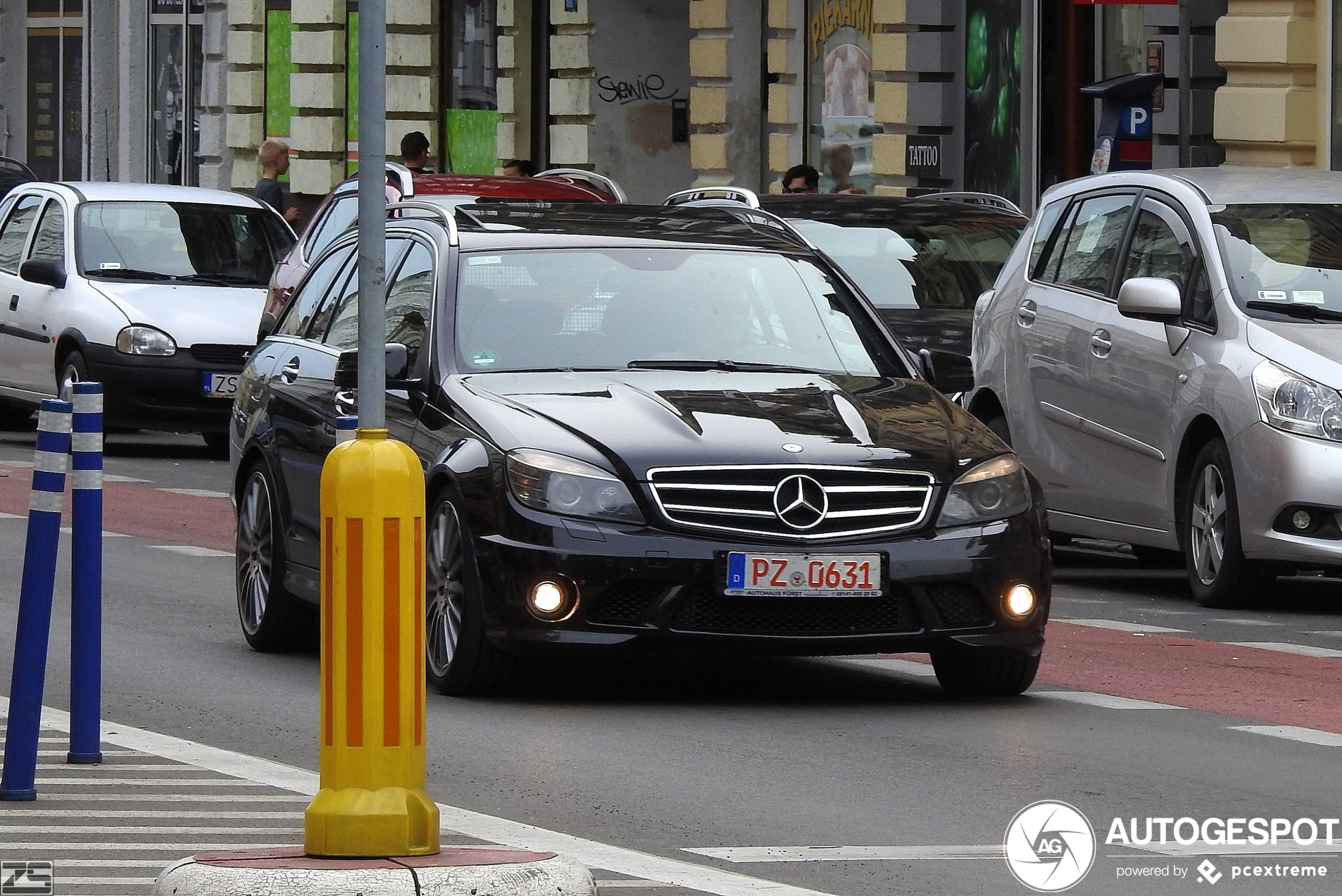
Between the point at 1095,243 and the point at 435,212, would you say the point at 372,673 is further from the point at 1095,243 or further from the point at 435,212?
the point at 1095,243

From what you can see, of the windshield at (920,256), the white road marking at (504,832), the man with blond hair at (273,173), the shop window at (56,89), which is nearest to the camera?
the white road marking at (504,832)

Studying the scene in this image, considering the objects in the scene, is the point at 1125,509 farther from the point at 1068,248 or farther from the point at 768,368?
the point at 768,368

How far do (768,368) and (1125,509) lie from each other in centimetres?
351

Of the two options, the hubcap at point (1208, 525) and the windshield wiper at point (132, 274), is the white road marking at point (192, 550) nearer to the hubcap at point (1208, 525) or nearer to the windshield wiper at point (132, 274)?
the hubcap at point (1208, 525)

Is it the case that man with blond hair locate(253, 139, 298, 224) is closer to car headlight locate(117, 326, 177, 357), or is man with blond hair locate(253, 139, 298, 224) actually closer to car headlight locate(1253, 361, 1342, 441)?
car headlight locate(117, 326, 177, 357)

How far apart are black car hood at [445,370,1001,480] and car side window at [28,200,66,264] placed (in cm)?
1162

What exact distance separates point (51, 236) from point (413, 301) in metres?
11.2

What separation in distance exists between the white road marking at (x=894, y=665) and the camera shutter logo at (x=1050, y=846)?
107 inches

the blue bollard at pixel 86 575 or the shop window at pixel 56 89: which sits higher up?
the shop window at pixel 56 89

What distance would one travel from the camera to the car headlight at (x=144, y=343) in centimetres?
1967

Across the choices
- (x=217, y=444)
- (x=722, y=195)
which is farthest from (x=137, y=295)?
(x=722, y=195)

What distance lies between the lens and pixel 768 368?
9.99 metres

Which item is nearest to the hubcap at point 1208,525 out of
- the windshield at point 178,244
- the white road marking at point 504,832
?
the white road marking at point 504,832

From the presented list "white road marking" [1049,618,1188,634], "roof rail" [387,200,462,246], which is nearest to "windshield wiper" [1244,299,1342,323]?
"white road marking" [1049,618,1188,634]
